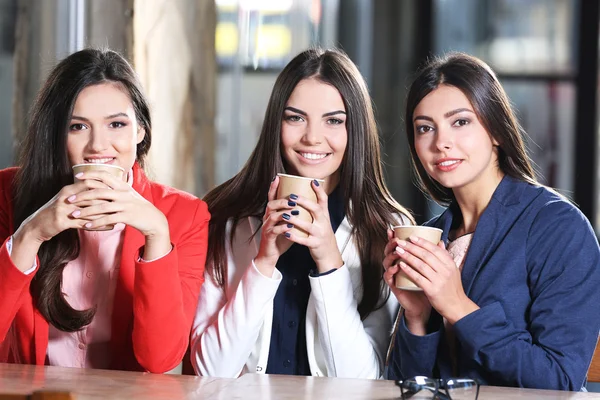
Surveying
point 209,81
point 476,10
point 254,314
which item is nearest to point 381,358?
point 254,314

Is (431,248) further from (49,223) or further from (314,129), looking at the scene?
(49,223)

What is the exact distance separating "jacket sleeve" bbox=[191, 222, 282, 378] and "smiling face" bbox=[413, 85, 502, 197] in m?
0.47

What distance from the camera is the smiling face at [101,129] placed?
1974 millimetres

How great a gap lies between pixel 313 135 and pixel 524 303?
66 cm

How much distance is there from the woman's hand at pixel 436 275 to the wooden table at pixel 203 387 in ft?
0.82

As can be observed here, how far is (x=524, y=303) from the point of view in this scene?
1.83 m

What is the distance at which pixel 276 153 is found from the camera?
85.2 inches

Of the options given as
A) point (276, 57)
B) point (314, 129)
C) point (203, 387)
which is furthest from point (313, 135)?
point (276, 57)

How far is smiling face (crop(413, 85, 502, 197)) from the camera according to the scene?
1.91m

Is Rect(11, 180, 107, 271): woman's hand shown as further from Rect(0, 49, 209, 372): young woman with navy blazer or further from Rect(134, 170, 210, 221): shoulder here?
Rect(134, 170, 210, 221): shoulder

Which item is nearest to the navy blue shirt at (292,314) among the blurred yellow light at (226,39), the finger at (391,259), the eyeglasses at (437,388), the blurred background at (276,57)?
the finger at (391,259)

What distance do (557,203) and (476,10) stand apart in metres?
4.64

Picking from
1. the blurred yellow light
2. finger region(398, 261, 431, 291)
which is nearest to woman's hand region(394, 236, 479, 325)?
finger region(398, 261, 431, 291)

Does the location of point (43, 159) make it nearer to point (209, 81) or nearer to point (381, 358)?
point (381, 358)
